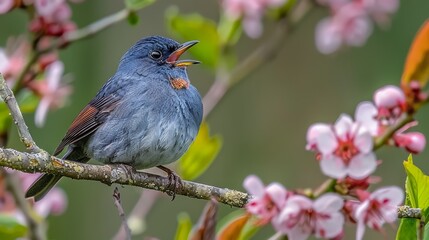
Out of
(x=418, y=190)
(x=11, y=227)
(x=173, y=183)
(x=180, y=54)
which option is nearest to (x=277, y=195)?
(x=418, y=190)

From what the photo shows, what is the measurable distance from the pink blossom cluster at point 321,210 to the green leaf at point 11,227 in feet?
3.46

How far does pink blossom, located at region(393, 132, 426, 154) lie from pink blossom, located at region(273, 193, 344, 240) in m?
0.23

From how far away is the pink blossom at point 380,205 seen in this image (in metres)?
2.34

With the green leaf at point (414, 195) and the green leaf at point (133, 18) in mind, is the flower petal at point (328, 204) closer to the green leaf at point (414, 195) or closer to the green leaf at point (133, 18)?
the green leaf at point (414, 195)

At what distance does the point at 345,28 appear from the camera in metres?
4.34

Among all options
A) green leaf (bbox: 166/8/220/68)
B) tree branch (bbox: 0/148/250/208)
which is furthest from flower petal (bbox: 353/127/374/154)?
green leaf (bbox: 166/8/220/68)

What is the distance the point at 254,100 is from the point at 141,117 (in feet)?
13.7

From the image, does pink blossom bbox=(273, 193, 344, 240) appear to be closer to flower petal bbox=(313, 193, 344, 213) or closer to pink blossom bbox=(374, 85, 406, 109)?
flower petal bbox=(313, 193, 344, 213)

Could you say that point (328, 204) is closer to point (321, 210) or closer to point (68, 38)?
point (321, 210)

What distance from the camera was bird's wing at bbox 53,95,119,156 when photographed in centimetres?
401

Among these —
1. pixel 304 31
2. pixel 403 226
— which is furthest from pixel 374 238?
pixel 403 226

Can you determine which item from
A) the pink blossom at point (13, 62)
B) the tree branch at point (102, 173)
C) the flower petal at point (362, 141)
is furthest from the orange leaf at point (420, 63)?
the pink blossom at point (13, 62)

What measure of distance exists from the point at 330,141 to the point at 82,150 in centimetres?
204

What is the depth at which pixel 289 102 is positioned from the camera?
26.2 feet
